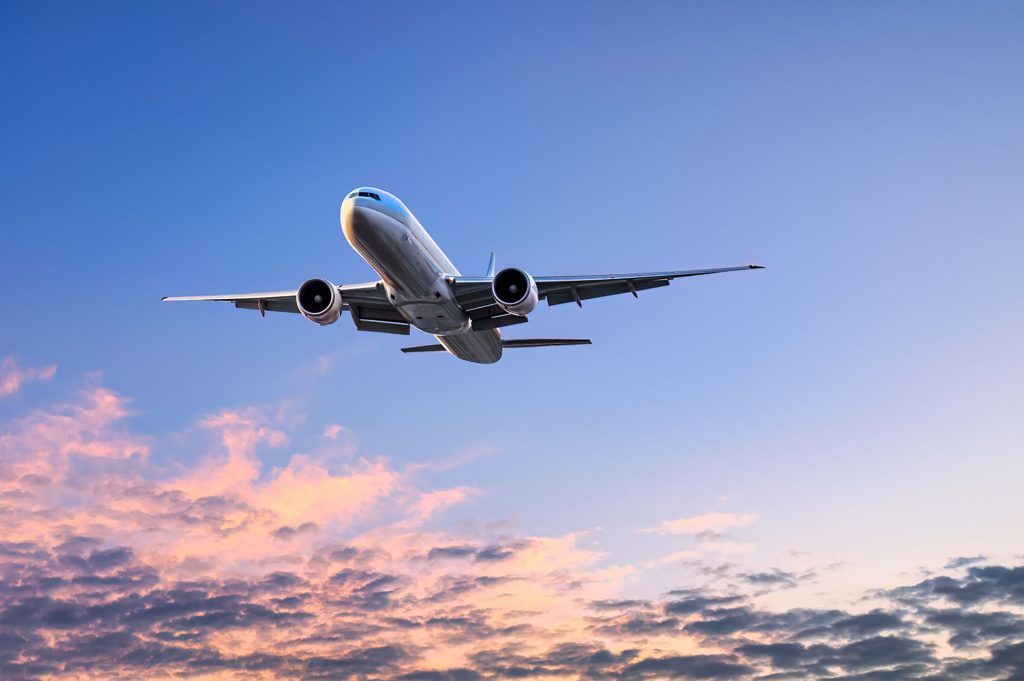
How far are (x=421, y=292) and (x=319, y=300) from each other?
5.85 metres

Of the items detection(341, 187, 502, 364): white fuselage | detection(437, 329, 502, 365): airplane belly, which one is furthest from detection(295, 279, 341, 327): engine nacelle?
detection(437, 329, 502, 365): airplane belly

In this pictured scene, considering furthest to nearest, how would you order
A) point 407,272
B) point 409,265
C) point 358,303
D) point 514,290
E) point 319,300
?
point 358,303, point 319,300, point 514,290, point 407,272, point 409,265

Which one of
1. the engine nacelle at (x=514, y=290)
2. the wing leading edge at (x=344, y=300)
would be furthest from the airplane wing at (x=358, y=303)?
the engine nacelle at (x=514, y=290)

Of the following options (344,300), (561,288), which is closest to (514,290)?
(561,288)

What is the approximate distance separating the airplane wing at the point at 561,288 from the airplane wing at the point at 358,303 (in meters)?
4.62

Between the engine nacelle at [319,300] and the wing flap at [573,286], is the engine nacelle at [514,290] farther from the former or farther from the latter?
the engine nacelle at [319,300]

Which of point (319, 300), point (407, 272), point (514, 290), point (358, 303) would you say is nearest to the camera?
point (407, 272)

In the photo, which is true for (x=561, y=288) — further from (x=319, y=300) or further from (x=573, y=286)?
(x=319, y=300)

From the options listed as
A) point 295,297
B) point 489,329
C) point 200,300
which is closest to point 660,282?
point 489,329

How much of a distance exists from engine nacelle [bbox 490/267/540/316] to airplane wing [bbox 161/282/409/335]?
23.4 feet

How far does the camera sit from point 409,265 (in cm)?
5006

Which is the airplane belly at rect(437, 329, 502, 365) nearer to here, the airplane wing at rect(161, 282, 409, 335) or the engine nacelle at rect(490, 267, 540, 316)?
the airplane wing at rect(161, 282, 409, 335)

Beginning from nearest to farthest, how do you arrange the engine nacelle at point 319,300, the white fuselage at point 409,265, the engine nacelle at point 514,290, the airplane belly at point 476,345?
the white fuselage at point 409,265 → the engine nacelle at point 514,290 → the engine nacelle at point 319,300 → the airplane belly at point 476,345

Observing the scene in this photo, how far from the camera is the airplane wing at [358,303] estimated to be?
5500 cm
